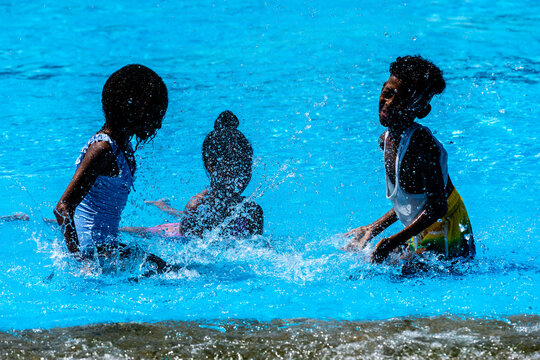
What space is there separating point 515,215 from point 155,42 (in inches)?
264

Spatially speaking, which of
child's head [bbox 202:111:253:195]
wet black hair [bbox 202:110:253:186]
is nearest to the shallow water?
child's head [bbox 202:111:253:195]

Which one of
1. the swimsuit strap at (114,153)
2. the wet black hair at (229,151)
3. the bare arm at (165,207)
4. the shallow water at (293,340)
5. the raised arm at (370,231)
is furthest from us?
the bare arm at (165,207)

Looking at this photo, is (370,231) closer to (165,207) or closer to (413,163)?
(413,163)

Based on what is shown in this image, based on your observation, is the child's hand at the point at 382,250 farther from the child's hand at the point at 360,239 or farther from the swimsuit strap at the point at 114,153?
the swimsuit strap at the point at 114,153

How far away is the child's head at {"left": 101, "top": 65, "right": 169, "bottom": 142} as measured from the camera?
3682 mm

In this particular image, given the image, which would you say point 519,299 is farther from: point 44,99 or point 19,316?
point 44,99

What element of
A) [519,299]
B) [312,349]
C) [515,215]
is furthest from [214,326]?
[515,215]

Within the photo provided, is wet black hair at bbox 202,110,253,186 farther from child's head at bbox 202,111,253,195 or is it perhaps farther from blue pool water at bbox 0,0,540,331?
blue pool water at bbox 0,0,540,331

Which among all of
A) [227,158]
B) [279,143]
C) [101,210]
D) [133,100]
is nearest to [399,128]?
[133,100]

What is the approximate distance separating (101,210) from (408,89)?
1.82 metres

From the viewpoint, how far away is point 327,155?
22.1 feet

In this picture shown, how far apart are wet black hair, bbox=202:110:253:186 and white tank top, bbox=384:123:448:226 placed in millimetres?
1311

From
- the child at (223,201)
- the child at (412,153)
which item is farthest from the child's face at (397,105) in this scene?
the child at (223,201)

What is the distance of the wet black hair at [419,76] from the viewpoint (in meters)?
3.80
